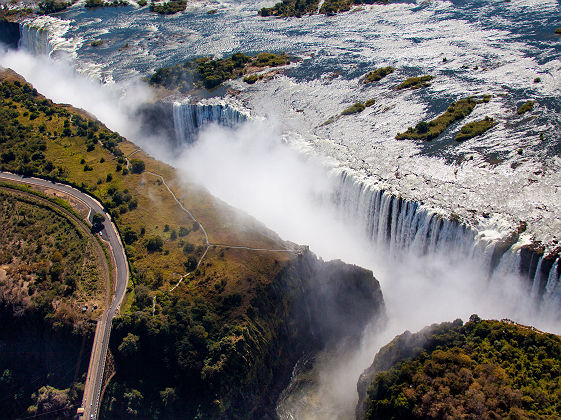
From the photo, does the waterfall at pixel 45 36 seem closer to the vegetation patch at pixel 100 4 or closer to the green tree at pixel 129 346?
the vegetation patch at pixel 100 4

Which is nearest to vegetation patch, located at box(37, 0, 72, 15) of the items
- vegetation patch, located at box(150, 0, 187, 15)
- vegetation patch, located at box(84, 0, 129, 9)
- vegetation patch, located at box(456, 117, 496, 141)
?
vegetation patch, located at box(84, 0, 129, 9)

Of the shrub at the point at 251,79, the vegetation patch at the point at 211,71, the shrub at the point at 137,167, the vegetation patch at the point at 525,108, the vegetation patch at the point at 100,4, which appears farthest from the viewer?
the vegetation patch at the point at 100,4

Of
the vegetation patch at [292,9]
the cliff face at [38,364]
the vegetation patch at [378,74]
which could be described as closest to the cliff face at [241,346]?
the cliff face at [38,364]

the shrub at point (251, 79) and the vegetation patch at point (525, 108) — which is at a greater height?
the vegetation patch at point (525, 108)

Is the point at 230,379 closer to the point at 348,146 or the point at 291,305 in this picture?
the point at 291,305

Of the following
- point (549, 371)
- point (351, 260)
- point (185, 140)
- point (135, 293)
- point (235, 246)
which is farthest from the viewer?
point (185, 140)

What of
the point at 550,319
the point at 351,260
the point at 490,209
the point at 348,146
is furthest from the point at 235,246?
the point at 550,319

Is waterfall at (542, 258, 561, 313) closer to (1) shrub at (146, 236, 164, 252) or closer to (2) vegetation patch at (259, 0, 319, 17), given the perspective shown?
(1) shrub at (146, 236, 164, 252)
